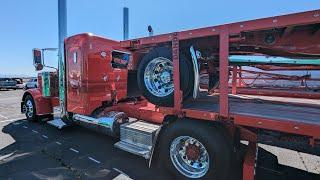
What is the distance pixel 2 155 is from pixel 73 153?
4.54 feet

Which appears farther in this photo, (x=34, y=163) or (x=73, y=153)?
(x=73, y=153)

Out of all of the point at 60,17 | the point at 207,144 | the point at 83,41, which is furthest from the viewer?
the point at 60,17

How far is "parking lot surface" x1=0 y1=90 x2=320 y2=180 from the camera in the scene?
14.7 feet

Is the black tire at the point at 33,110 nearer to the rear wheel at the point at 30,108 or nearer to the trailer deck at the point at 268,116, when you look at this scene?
the rear wheel at the point at 30,108

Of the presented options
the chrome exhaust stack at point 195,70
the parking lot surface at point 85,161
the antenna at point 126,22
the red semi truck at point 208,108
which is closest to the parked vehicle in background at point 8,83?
the antenna at point 126,22

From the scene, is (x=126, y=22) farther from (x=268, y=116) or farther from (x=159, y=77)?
(x=268, y=116)

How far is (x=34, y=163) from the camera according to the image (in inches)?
197

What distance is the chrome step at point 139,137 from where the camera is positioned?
14.9 ft

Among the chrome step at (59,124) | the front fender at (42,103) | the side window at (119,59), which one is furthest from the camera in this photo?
the front fender at (42,103)

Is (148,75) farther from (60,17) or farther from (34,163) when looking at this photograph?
(60,17)

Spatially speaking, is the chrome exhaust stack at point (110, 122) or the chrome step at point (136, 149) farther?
the chrome exhaust stack at point (110, 122)

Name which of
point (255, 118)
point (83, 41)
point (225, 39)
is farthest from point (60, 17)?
point (255, 118)

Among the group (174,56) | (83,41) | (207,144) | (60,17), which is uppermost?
(60,17)

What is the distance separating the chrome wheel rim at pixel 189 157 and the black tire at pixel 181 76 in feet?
2.06
